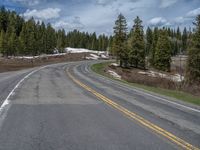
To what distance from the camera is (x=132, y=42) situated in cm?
7412

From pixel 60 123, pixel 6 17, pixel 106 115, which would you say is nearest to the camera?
pixel 60 123

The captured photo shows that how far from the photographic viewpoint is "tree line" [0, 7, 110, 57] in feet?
342

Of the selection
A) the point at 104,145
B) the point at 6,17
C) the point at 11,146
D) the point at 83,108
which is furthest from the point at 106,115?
the point at 6,17

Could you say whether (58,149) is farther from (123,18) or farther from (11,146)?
(123,18)

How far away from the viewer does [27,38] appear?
10794 cm

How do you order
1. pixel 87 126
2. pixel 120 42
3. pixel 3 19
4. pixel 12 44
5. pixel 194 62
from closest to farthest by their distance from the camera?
pixel 87 126, pixel 194 62, pixel 120 42, pixel 12 44, pixel 3 19

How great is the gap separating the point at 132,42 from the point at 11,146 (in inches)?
2702

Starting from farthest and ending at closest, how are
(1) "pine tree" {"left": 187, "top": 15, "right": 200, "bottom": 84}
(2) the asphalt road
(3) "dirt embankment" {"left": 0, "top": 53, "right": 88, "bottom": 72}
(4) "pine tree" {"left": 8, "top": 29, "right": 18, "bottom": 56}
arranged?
(4) "pine tree" {"left": 8, "top": 29, "right": 18, "bottom": 56}
(3) "dirt embankment" {"left": 0, "top": 53, "right": 88, "bottom": 72}
(1) "pine tree" {"left": 187, "top": 15, "right": 200, "bottom": 84}
(2) the asphalt road

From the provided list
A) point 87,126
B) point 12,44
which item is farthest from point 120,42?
point 87,126

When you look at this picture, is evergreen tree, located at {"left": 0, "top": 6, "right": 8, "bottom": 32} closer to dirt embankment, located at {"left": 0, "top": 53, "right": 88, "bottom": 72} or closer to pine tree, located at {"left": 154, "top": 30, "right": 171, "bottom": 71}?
dirt embankment, located at {"left": 0, "top": 53, "right": 88, "bottom": 72}

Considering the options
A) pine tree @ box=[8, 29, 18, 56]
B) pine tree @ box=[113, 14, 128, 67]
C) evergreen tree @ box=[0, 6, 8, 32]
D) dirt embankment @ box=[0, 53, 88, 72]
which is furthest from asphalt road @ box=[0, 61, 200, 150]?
evergreen tree @ box=[0, 6, 8, 32]

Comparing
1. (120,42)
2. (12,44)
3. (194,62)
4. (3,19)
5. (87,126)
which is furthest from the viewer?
(3,19)

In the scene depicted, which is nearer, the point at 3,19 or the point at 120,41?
the point at 120,41

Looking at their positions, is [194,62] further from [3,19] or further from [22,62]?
[3,19]
